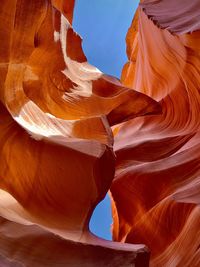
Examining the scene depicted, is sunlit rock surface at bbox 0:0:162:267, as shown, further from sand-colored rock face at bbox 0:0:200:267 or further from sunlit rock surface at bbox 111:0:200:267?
sunlit rock surface at bbox 111:0:200:267

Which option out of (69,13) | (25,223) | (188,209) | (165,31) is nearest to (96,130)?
(188,209)

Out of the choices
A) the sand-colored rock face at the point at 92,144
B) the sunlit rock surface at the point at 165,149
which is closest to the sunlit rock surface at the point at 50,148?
the sand-colored rock face at the point at 92,144

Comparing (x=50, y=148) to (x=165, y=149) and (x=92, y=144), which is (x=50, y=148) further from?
(x=165, y=149)

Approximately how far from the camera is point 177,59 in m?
5.83

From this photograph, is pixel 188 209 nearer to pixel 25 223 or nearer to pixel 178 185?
pixel 178 185

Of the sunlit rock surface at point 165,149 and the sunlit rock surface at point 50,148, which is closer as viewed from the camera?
the sunlit rock surface at point 50,148

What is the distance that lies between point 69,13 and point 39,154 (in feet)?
15.3

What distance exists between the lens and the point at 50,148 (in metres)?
3.45

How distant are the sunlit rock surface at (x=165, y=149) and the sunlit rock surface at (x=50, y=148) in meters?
0.44

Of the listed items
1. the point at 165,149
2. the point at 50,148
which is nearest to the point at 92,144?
the point at 50,148

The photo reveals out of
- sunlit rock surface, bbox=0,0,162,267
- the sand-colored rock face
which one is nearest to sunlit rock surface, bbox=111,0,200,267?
the sand-colored rock face

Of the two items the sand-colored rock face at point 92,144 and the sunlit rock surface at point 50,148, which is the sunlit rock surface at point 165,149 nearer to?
the sand-colored rock face at point 92,144

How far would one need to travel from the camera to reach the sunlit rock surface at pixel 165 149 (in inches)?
149

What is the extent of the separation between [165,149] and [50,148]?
2241 millimetres
